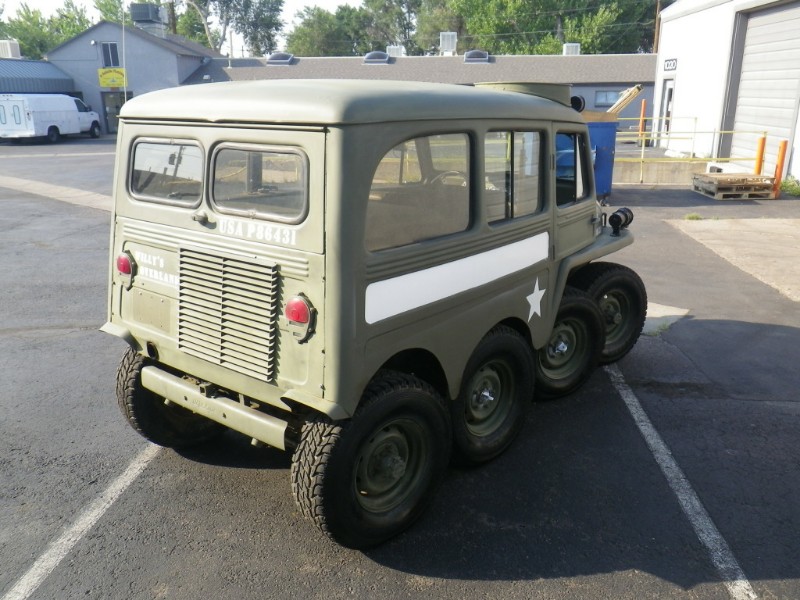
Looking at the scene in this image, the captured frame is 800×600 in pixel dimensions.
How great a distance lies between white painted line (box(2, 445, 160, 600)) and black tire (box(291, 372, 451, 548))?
1.31m

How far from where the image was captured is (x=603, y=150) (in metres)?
13.0

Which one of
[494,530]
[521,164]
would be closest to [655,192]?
[521,164]

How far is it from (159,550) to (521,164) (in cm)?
307

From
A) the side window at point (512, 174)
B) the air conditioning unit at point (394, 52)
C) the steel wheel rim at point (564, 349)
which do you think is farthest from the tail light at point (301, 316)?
the air conditioning unit at point (394, 52)

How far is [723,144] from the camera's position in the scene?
19156mm

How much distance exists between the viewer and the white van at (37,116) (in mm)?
30484

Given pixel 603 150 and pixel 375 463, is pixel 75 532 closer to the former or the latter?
pixel 375 463

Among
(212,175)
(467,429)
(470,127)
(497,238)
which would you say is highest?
(470,127)

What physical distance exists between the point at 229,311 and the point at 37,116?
107 ft

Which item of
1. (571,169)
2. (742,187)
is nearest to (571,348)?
(571,169)

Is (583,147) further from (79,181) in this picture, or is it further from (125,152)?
(79,181)

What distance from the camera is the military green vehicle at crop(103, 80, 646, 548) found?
318 cm

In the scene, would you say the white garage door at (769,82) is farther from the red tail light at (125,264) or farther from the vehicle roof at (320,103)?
the red tail light at (125,264)

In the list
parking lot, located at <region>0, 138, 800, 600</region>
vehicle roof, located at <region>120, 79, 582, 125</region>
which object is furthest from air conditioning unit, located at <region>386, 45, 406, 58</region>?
vehicle roof, located at <region>120, 79, 582, 125</region>
